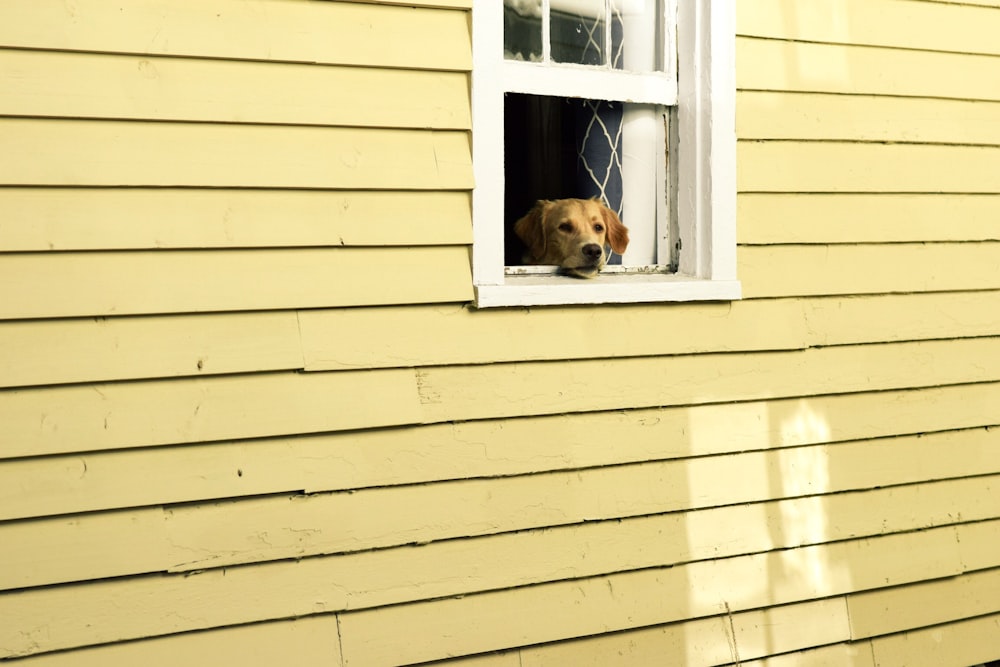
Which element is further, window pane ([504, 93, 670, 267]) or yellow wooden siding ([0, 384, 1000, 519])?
window pane ([504, 93, 670, 267])

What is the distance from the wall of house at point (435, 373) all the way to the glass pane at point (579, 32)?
422mm

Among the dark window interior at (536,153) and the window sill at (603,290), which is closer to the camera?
the window sill at (603,290)

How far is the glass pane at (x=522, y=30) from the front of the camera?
10.2ft

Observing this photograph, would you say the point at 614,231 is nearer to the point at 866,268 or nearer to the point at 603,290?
the point at 603,290

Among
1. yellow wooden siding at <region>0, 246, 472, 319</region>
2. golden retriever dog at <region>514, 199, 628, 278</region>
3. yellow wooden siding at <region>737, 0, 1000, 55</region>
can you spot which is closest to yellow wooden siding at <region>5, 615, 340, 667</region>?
yellow wooden siding at <region>0, 246, 472, 319</region>

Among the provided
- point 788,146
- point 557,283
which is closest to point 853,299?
point 788,146

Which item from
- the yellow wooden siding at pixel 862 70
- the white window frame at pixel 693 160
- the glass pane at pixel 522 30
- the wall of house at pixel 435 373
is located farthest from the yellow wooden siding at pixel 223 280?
the yellow wooden siding at pixel 862 70

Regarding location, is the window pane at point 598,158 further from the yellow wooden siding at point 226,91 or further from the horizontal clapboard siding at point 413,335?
the yellow wooden siding at point 226,91

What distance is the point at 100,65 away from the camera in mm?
2527

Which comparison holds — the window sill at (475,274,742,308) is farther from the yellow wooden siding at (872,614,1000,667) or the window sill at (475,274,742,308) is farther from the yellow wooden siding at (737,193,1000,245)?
the yellow wooden siding at (872,614,1000,667)

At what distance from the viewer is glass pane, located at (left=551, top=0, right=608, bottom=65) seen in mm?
3205

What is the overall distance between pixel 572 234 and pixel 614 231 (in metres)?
0.18

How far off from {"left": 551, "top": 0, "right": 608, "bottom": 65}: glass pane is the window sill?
2.33 ft

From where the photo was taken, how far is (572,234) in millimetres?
3201
